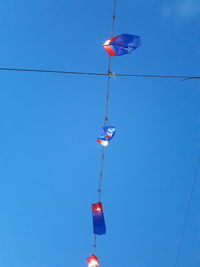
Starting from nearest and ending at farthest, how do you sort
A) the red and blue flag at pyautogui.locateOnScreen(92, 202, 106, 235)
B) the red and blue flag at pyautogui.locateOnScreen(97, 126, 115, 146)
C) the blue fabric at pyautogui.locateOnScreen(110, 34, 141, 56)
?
the blue fabric at pyautogui.locateOnScreen(110, 34, 141, 56) < the red and blue flag at pyautogui.locateOnScreen(97, 126, 115, 146) < the red and blue flag at pyautogui.locateOnScreen(92, 202, 106, 235)

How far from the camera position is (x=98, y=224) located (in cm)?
683

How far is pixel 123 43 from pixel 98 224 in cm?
429

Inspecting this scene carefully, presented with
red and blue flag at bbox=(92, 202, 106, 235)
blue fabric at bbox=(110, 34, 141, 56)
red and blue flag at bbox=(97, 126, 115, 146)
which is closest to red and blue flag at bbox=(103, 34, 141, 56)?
blue fabric at bbox=(110, 34, 141, 56)

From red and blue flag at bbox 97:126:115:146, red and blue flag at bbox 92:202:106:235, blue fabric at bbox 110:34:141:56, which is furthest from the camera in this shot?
red and blue flag at bbox 92:202:106:235

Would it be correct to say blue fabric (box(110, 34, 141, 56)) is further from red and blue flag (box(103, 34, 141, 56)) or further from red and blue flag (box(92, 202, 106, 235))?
red and blue flag (box(92, 202, 106, 235))

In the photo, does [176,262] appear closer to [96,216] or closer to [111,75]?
[96,216]

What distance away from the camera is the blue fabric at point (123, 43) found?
17.4ft

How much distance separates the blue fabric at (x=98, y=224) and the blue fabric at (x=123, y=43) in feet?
13.1

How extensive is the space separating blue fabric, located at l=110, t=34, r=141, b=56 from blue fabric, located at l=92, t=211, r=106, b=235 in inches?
158

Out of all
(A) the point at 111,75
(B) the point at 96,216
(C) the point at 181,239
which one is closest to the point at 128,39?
(A) the point at 111,75

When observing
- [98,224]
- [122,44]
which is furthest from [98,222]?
[122,44]

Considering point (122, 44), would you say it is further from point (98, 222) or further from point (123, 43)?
point (98, 222)

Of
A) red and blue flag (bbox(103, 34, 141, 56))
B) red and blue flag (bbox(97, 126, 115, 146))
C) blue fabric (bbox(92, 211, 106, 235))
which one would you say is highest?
red and blue flag (bbox(103, 34, 141, 56))

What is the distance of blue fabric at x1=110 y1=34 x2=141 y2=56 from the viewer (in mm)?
5301
